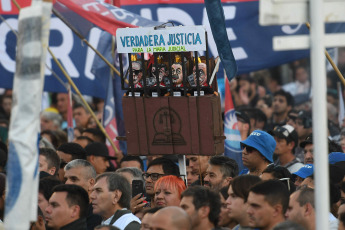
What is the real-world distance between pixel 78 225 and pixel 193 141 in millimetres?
1229

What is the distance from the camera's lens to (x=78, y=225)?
23.5ft

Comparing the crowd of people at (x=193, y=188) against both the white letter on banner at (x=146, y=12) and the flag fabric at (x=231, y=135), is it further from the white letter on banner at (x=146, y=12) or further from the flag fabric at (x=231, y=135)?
the white letter on banner at (x=146, y=12)

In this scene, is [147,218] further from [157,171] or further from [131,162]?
[131,162]

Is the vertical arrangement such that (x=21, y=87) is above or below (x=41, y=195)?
above

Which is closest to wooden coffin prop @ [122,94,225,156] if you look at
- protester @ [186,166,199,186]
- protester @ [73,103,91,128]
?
protester @ [186,166,199,186]

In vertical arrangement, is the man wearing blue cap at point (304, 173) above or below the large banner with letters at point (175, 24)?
below

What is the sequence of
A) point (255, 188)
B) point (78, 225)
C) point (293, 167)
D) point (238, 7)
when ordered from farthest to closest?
point (238, 7) < point (293, 167) < point (78, 225) < point (255, 188)

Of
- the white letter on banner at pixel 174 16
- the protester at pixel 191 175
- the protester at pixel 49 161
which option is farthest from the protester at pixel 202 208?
the white letter on banner at pixel 174 16

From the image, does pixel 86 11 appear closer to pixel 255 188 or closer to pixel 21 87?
pixel 255 188

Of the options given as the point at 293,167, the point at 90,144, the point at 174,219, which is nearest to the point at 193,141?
→ the point at 174,219

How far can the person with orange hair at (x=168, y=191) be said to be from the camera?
24.7 feet

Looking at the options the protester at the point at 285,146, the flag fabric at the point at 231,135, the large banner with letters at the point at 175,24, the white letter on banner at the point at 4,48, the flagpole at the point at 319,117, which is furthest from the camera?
the white letter on banner at the point at 4,48

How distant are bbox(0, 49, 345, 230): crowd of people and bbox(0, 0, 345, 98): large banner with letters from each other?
883mm

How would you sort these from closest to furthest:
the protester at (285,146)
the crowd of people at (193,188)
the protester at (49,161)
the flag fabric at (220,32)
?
the crowd of people at (193,188) → the flag fabric at (220,32) → the protester at (49,161) → the protester at (285,146)
